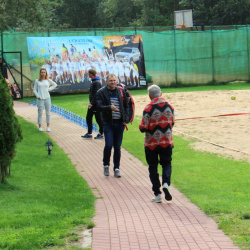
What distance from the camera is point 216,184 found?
856cm

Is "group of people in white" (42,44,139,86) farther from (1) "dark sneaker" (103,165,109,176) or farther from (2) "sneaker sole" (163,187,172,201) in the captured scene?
(2) "sneaker sole" (163,187,172,201)

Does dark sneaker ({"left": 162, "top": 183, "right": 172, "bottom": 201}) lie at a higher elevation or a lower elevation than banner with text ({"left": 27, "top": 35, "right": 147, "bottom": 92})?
lower

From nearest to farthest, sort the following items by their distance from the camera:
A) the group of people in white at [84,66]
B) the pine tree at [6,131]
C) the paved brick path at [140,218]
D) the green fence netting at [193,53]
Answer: the paved brick path at [140,218], the pine tree at [6,131], the group of people in white at [84,66], the green fence netting at [193,53]

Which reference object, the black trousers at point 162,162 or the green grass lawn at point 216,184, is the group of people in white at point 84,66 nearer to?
the green grass lawn at point 216,184

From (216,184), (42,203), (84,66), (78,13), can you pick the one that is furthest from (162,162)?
(78,13)

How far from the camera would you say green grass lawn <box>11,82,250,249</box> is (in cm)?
625

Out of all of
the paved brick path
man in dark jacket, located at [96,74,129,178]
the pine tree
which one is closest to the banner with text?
the paved brick path

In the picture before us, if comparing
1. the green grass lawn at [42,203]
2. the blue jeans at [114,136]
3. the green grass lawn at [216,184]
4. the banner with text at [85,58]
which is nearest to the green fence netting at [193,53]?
the banner with text at [85,58]

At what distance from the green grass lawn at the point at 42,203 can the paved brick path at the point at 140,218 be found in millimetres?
247

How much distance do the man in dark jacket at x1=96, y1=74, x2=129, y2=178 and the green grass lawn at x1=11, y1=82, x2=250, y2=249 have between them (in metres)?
1.22

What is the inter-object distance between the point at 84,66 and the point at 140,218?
24.3 m

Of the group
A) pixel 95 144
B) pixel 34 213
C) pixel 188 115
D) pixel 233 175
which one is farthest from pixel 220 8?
pixel 34 213

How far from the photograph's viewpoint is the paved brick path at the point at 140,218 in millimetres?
5570

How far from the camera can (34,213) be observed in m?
6.58
